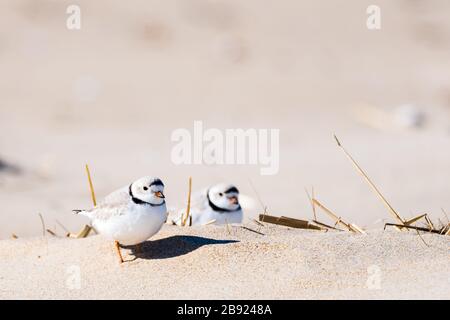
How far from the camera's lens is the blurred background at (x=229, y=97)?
9.78 metres

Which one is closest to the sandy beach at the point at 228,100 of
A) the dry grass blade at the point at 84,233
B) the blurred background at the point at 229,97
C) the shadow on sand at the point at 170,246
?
the blurred background at the point at 229,97

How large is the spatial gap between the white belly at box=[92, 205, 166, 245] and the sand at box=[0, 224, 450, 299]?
0.11 m

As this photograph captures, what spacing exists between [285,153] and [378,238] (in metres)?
6.13

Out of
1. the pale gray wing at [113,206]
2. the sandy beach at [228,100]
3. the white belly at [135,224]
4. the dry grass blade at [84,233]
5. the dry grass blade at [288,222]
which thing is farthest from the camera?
the sandy beach at [228,100]

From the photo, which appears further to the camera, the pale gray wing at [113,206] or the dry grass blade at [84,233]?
the dry grass blade at [84,233]

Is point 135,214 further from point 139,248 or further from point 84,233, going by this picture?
point 84,233

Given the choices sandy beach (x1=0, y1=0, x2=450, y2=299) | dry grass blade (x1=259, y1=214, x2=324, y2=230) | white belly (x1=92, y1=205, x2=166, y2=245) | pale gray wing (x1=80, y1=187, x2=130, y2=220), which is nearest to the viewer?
white belly (x1=92, y1=205, x2=166, y2=245)

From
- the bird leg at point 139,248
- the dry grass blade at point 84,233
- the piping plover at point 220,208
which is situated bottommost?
the piping plover at point 220,208

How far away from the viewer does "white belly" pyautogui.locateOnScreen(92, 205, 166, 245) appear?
14.8ft

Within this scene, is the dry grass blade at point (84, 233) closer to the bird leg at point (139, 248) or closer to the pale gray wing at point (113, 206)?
the pale gray wing at point (113, 206)

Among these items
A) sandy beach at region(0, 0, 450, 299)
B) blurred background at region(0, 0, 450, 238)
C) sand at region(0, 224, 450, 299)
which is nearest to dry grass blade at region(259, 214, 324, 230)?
sand at region(0, 224, 450, 299)

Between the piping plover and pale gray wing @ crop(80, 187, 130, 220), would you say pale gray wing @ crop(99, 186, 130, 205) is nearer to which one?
pale gray wing @ crop(80, 187, 130, 220)

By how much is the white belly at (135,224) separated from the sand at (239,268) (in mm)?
112
